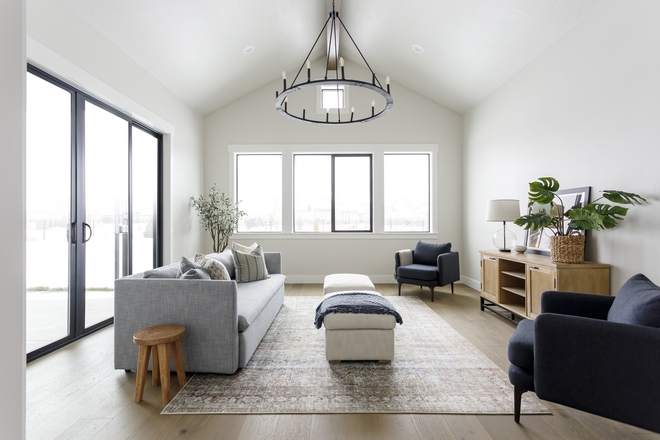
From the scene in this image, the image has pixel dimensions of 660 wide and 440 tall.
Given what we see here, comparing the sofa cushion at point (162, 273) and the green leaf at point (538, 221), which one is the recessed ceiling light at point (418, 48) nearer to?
the green leaf at point (538, 221)

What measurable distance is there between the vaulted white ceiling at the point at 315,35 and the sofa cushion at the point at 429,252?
242cm

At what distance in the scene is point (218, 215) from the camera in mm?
5457

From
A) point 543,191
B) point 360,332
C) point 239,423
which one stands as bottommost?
point 239,423

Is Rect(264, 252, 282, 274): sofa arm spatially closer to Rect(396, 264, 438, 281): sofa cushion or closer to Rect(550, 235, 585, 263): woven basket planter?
Rect(396, 264, 438, 281): sofa cushion

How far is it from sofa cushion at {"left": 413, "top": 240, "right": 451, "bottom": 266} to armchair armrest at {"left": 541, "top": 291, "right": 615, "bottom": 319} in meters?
3.01

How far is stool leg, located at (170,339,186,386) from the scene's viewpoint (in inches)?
87.6

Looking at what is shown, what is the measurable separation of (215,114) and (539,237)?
5398mm

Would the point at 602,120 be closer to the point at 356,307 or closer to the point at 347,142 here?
the point at 356,307

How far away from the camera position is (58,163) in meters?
2.94

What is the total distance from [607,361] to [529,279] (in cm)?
193

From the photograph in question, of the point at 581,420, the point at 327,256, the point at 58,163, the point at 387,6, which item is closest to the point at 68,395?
the point at 58,163

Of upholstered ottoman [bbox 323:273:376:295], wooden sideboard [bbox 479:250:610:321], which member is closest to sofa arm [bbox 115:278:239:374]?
upholstered ottoman [bbox 323:273:376:295]

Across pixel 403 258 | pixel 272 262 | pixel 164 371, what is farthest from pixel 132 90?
pixel 403 258

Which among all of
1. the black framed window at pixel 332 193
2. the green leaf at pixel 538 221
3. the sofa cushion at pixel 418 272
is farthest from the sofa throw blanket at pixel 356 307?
the black framed window at pixel 332 193
